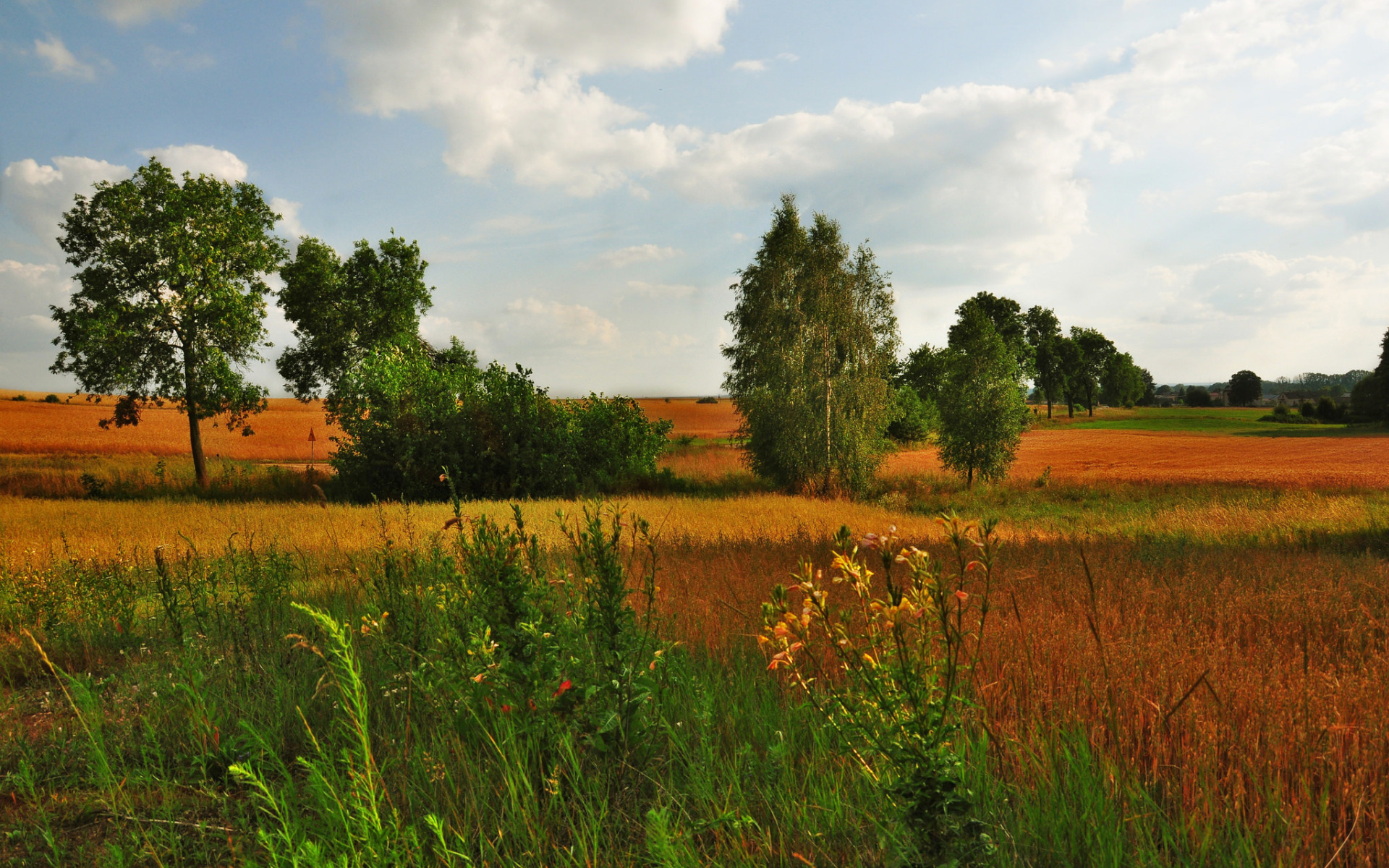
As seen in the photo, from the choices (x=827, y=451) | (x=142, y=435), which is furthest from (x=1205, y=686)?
(x=142, y=435)

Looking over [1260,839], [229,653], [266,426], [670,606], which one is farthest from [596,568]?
[266,426]

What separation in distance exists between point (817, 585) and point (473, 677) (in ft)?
5.54

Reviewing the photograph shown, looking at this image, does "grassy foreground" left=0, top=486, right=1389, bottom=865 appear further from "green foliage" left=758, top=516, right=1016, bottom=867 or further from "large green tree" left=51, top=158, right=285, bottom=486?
"large green tree" left=51, top=158, right=285, bottom=486

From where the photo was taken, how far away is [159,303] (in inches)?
912

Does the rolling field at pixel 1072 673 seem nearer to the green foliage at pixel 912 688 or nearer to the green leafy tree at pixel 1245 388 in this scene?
the green foliage at pixel 912 688

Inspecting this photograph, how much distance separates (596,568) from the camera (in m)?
2.84

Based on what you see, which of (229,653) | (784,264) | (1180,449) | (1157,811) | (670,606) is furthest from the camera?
(1180,449)

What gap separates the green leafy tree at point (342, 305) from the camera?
32000 mm

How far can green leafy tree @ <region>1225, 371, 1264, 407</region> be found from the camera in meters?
115

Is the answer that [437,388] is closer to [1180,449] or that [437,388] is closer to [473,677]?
[473,677]

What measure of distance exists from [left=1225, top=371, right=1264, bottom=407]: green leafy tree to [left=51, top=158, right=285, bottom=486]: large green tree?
142065mm

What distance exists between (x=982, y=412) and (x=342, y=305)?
3108 centimetres

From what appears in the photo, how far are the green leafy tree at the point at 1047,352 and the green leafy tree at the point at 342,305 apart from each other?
5696 centimetres

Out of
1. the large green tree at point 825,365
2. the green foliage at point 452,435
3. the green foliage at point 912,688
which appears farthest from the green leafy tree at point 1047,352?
the green foliage at point 912,688
